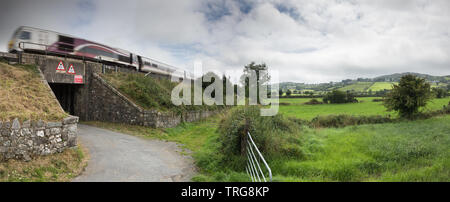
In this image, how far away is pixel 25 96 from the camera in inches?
314

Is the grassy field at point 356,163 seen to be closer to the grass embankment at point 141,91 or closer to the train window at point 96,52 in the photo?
the grass embankment at point 141,91

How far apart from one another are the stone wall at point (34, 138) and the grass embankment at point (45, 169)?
221 mm

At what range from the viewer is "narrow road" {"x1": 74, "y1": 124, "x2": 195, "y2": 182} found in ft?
19.9

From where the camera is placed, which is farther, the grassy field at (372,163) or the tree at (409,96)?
the tree at (409,96)

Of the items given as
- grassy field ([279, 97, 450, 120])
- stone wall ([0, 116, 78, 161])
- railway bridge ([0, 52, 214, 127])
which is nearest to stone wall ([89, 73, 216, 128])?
railway bridge ([0, 52, 214, 127])

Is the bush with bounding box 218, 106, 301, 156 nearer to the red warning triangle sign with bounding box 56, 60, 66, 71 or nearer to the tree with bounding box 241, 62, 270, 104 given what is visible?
the red warning triangle sign with bounding box 56, 60, 66, 71

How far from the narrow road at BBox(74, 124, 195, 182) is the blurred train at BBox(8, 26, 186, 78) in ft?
20.3

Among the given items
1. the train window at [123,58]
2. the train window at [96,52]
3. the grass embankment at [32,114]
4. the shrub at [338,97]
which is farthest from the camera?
the shrub at [338,97]

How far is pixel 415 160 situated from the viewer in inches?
295

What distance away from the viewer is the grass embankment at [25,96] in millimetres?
6609

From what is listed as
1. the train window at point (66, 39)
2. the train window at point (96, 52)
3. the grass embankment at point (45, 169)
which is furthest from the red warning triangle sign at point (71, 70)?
the grass embankment at point (45, 169)
